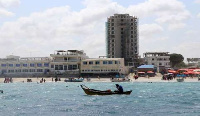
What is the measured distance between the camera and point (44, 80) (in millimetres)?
114375

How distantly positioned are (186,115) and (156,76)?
87.4 m

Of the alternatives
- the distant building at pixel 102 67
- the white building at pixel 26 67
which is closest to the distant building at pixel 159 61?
the distant building at pixel 102 67

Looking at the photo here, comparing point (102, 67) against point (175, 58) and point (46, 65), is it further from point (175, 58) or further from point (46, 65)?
point (175, 58)

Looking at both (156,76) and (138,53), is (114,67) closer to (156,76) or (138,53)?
(156,76)

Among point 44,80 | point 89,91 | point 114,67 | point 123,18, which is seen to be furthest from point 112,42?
point 89,91

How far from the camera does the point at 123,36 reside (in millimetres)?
165625

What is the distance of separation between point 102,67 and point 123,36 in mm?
40634

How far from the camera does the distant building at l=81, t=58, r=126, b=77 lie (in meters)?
127

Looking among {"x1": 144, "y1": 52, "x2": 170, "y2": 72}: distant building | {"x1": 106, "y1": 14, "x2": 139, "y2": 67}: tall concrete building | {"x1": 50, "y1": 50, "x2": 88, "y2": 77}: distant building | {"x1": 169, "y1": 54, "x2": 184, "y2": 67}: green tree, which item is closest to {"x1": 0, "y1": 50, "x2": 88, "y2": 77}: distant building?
{"x1": 50, "y1": 50, "x2": 88, "y2": 77}: distant building

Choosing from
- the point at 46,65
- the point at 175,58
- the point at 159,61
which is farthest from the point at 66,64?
the point at 175,58

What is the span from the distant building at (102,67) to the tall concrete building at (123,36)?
1415 inches

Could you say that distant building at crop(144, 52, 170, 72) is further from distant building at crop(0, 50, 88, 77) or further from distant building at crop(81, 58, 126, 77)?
distant building at crop(0, 50, 88, 77)

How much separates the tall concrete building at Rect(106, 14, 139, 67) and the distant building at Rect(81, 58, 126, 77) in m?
35.9

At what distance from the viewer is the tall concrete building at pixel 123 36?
164m
